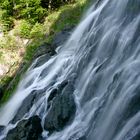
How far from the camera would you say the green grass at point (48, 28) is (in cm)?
2452

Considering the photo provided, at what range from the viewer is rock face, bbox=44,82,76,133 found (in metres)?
16.2

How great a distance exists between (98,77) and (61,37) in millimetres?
8161

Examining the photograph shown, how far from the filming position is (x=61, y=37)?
949 inches

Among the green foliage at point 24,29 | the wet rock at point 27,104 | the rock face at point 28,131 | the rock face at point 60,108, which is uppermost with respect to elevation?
the rock face at point 28,131

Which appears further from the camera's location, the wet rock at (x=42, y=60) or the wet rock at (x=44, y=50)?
the wet rock at (x=44, y=50)

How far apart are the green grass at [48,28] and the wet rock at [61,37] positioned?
514 millimetres

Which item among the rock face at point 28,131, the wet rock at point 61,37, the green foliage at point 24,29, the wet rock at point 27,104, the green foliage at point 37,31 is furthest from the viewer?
the green foliage at point 24,29

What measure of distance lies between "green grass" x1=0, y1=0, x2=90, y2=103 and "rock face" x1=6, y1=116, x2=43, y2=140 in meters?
6.29

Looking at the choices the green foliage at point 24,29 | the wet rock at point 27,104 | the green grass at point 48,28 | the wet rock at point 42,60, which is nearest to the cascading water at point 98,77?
the wet rock at point 27,104

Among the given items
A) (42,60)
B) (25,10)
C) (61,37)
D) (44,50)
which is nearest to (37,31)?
(25,10)

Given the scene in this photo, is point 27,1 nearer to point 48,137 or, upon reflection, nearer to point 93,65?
point 93,65

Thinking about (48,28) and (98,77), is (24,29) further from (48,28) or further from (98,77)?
(98,77)

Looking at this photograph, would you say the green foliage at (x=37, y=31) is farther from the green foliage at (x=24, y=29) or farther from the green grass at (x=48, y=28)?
the green foliage at (x=24, y=29)

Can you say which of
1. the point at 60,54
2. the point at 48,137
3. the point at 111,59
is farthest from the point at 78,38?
the point at 48,137
